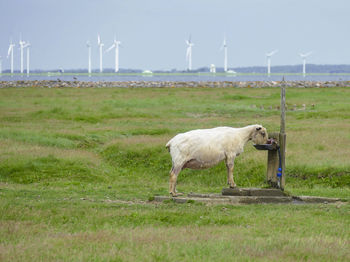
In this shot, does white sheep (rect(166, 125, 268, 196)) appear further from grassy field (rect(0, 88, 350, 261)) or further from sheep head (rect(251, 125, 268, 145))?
grassy field (rect(0, 88, 350, 261))

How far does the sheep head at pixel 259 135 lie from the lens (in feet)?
55.6

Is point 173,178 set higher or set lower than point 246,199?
higher

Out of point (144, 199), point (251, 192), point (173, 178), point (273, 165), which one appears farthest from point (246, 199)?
point (144, 199)

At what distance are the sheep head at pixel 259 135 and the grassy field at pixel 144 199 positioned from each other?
2.15m

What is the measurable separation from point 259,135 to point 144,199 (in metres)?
3.88

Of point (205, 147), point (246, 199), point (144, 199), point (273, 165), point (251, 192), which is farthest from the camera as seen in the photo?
point (273, 165)

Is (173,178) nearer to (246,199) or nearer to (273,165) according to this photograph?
(246,199)

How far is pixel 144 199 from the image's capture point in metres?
16.9

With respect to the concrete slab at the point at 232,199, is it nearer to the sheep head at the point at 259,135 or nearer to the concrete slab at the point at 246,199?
the concrete slab at the point at 246,199

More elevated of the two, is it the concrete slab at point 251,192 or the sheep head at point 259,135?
the sheep head at point 259,135

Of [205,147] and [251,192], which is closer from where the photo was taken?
[205,147]

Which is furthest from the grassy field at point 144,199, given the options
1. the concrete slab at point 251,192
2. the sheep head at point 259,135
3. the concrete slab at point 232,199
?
the sheep head at point 259,135

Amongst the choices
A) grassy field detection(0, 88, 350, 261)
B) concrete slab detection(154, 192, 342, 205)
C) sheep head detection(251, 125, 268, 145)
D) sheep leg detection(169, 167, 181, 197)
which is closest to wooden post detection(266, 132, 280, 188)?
sheep head detection(251, 125, 268, 145)

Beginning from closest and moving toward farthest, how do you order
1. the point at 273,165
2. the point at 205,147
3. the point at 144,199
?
the point at 205,147
the point at 144,199
the point at 273,165
